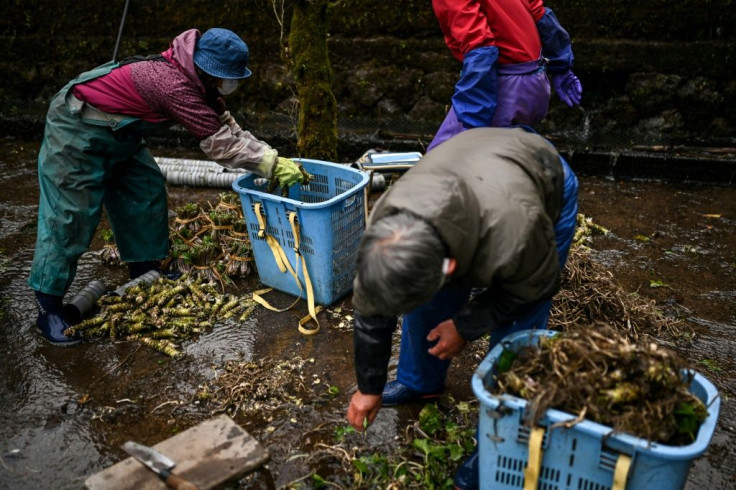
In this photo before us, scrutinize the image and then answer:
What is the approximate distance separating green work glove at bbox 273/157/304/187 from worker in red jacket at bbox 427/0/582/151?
925 millimetres

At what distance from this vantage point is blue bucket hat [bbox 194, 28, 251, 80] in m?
3.47

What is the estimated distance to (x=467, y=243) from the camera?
6.48 ft

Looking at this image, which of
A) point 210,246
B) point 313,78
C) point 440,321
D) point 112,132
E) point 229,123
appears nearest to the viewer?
point 440,321

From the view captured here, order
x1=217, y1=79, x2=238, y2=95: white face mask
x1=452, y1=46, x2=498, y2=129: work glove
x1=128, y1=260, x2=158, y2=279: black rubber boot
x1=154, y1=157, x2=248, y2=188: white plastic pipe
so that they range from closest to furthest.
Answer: x1=452, y1=46, x2=498, y2=129: work glove < x1=217, y1=79, x2=238, y2=95: white face mask < x1=128, y1=260, x2=158, y2=279: black rubber boot < x1=154, y1=157, x2=248, y2=188: white plastic pipe

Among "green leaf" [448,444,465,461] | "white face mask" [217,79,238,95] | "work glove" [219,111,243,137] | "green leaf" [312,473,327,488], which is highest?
"white face mask" [217,79,238,95]

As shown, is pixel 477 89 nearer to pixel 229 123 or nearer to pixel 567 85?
pixel 567 85

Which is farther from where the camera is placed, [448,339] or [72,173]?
[72,173]

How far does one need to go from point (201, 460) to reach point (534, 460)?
1.30 metres

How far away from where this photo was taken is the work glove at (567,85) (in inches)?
159

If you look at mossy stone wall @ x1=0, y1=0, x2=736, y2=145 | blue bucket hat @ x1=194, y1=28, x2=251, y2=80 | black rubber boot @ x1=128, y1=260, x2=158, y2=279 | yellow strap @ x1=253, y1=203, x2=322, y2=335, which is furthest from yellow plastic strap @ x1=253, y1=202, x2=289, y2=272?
mossy stone wall @ x1=0, y1=0, x2=736, y2=145

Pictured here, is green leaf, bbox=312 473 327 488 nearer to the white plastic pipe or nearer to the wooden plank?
the wooden plank

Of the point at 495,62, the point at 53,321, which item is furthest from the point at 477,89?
the point at 53,321

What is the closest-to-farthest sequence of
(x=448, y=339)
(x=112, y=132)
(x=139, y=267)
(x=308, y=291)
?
1. (x=448, y=339)
2. (x=112, y=132)
3. (x=308, y=291)
4. (x=139, y=267)

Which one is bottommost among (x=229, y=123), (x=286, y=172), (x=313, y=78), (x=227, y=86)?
(x=286, y=172)
